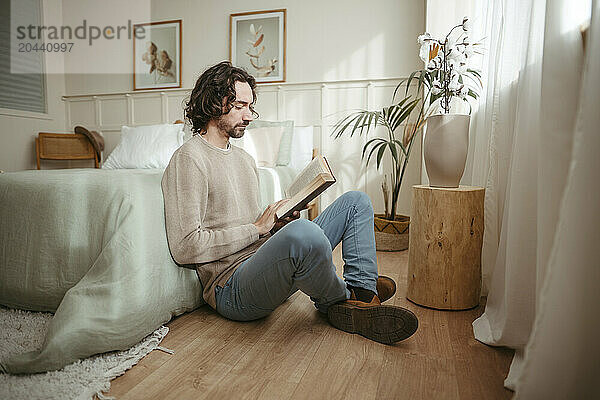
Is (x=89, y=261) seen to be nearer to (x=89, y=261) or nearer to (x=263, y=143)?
(x=89, y=261)

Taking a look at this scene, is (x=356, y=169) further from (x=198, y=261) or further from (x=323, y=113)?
(x=198, y=261)

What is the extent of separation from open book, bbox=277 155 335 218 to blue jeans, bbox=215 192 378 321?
0.35 feet

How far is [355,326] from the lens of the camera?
1.34 metres

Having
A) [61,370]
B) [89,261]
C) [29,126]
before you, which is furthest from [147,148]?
[61,370]

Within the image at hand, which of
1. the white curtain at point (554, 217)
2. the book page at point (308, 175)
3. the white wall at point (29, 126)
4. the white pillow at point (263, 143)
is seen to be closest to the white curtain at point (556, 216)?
the white curtain at point (554, 217)

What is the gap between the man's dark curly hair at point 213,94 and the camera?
135cm

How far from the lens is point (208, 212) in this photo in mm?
1370

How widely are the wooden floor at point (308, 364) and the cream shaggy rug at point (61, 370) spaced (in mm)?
34

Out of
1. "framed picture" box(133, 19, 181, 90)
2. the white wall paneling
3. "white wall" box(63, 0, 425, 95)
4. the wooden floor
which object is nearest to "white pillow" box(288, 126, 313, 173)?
the white wall paneling

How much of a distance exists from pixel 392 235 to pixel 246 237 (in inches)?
64.2

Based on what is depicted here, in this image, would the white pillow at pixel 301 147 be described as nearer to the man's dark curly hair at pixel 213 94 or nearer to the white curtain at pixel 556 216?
the man's dark curly hair at pixel 213 94

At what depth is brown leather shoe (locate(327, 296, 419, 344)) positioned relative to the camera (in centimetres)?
121

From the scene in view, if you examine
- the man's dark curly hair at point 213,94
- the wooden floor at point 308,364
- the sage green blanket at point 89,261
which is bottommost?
the wooden floor at point 308,364

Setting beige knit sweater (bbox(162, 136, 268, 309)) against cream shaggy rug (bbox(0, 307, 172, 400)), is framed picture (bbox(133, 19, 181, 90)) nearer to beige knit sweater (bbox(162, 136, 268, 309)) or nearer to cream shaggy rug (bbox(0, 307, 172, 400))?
beige knit sweater (bbox(162, 136, 268, 309))
